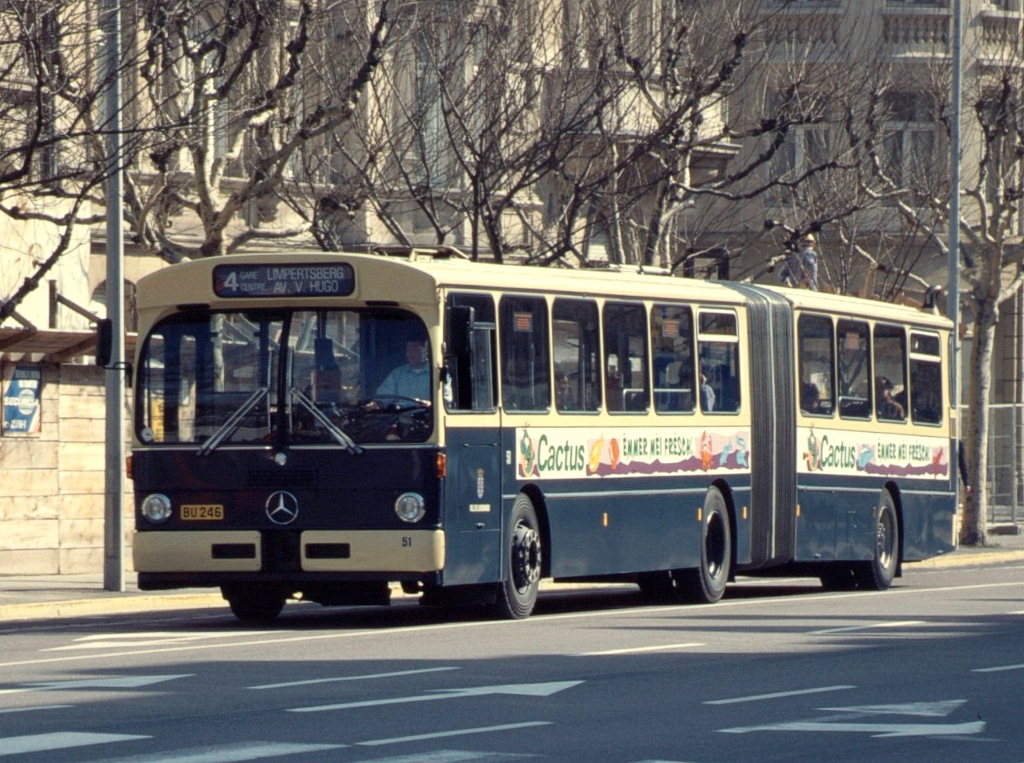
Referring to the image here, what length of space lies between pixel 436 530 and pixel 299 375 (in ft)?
5.26

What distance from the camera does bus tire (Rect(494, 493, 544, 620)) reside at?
60.4 feet

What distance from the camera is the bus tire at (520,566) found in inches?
725

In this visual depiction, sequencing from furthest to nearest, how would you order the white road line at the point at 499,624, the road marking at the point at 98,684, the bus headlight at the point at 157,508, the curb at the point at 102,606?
the curb at the point at 102,606, the bus headlight at the point at 157,508, the white road line at the point at 499,624, the road marking at the point at 98,684

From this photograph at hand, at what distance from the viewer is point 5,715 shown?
1112 centimetres

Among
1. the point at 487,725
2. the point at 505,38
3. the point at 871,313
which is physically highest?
the point at 505,38

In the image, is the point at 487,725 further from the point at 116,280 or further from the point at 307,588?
the point at 116,280

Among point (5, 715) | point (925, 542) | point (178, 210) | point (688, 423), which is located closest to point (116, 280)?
point (178, 210)

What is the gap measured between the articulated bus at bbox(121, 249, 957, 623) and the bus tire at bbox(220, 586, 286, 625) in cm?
3

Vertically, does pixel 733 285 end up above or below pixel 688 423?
above

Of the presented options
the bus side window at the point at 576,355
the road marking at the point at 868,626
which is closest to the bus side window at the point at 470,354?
the bus side window at the point at 576,355

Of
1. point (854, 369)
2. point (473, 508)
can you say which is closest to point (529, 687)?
point (473, 508)

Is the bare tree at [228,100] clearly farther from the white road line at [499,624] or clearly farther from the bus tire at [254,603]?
the white road line at [499,624]

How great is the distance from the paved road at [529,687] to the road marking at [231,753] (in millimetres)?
21

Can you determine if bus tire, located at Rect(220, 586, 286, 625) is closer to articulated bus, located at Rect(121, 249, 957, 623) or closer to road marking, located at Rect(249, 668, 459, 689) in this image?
articulated bus, located at Rect(121, 249, 957, 623)
